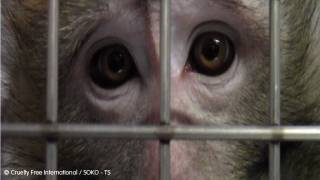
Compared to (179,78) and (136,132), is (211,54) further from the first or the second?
(136,132)

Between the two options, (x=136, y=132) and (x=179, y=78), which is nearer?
(x=136, y=132)

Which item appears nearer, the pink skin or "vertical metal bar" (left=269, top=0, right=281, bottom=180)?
"vertical metal bar" (left=269, top=0, right=281, bottom=180)

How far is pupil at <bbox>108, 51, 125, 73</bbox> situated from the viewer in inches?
28.6

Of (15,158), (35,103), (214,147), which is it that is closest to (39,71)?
(35,103)

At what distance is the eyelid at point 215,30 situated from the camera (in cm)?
70

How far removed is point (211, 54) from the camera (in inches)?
27.5

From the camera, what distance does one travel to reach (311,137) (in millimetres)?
479

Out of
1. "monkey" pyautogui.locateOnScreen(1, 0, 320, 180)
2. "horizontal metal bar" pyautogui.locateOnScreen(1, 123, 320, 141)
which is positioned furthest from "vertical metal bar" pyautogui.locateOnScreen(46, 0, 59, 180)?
"monkey" pyautogui.locateOnScreen(1, 0, 320, 180)

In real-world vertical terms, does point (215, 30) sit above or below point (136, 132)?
above

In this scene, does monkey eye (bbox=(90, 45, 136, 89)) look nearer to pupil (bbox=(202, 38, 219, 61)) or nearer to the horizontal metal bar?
pupil (bbox=(202, 38, 219, 61))

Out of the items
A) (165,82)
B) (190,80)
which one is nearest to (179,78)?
(190,80)

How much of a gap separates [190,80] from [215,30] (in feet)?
0.28

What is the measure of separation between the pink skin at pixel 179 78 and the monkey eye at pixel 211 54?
0.03ft

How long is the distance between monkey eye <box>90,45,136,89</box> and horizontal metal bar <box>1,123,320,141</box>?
27 centimetres
